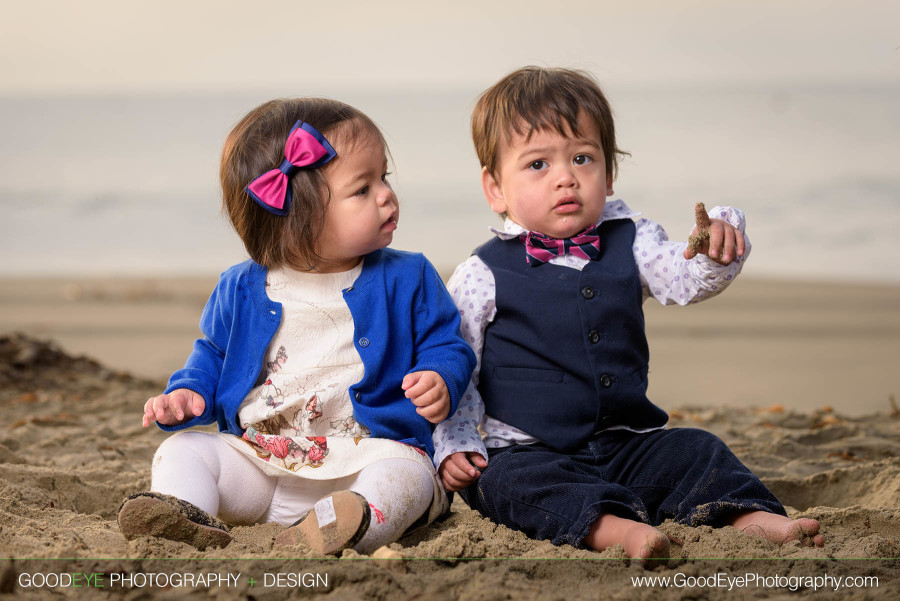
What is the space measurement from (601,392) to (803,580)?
742 millimetres

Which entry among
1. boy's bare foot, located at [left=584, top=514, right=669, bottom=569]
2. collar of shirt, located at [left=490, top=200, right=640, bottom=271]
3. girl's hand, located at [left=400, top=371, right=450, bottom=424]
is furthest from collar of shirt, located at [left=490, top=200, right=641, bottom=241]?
boy's bare foot, located at [left=584, top=514, right=669, bottom=569]

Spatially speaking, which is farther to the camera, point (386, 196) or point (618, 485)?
point (386, 196)

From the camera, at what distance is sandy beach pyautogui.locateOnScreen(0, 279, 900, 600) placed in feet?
5.78

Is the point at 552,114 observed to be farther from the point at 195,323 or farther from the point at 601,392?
the point at 195,323

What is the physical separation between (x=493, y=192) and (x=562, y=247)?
0.28 m

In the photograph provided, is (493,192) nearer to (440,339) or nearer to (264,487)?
(440,339)

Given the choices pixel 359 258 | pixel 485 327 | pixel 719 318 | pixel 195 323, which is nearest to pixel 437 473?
pixel 485 327

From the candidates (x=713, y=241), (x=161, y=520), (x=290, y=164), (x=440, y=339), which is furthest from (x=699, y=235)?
(x=161, y=520)

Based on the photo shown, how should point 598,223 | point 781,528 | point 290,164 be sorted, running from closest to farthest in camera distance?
1. point 781,528
2. point 290,164
3. point 598,223

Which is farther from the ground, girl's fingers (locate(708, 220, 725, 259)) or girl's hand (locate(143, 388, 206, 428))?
girl's fingers (locate(708, 220, 725, 259))

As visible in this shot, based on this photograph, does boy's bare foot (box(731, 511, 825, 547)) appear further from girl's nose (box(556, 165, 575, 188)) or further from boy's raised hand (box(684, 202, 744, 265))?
girl's nose (box(556, 165, 575, 188))

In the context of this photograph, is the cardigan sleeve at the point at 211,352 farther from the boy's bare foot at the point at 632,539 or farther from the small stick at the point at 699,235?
the small stick at the point at 699,235

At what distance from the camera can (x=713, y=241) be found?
2.22 m

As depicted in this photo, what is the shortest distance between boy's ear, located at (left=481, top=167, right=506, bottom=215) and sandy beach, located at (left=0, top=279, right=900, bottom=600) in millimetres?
885
